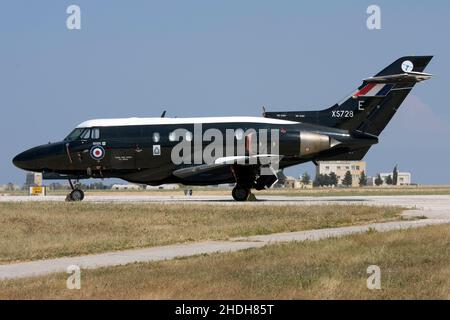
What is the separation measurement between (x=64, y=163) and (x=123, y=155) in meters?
3.10

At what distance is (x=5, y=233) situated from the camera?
24438mm

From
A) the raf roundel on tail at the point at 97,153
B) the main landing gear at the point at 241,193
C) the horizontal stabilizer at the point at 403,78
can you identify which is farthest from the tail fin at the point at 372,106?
the raf roundel on tail at the point at 97,153

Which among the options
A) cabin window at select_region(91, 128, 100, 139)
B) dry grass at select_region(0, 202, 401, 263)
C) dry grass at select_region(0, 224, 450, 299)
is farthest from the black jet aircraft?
dry grass at select_region(0, 224, 450, 299)

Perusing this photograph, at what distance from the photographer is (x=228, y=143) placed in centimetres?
3797

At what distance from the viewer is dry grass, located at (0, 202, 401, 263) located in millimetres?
20672

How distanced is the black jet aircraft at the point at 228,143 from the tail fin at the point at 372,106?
51mm

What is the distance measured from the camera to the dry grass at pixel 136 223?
67.8 ft

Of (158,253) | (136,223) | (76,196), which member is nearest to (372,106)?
(76,196)

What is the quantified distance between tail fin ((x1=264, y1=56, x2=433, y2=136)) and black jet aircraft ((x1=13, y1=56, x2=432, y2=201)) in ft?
0.17

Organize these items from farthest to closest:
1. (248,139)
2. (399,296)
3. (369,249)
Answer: (248,139)
(369,249)
(399,296)

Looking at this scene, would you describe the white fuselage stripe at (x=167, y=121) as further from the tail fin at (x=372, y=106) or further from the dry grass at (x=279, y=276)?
the dry grass at (x=279, y=276)
